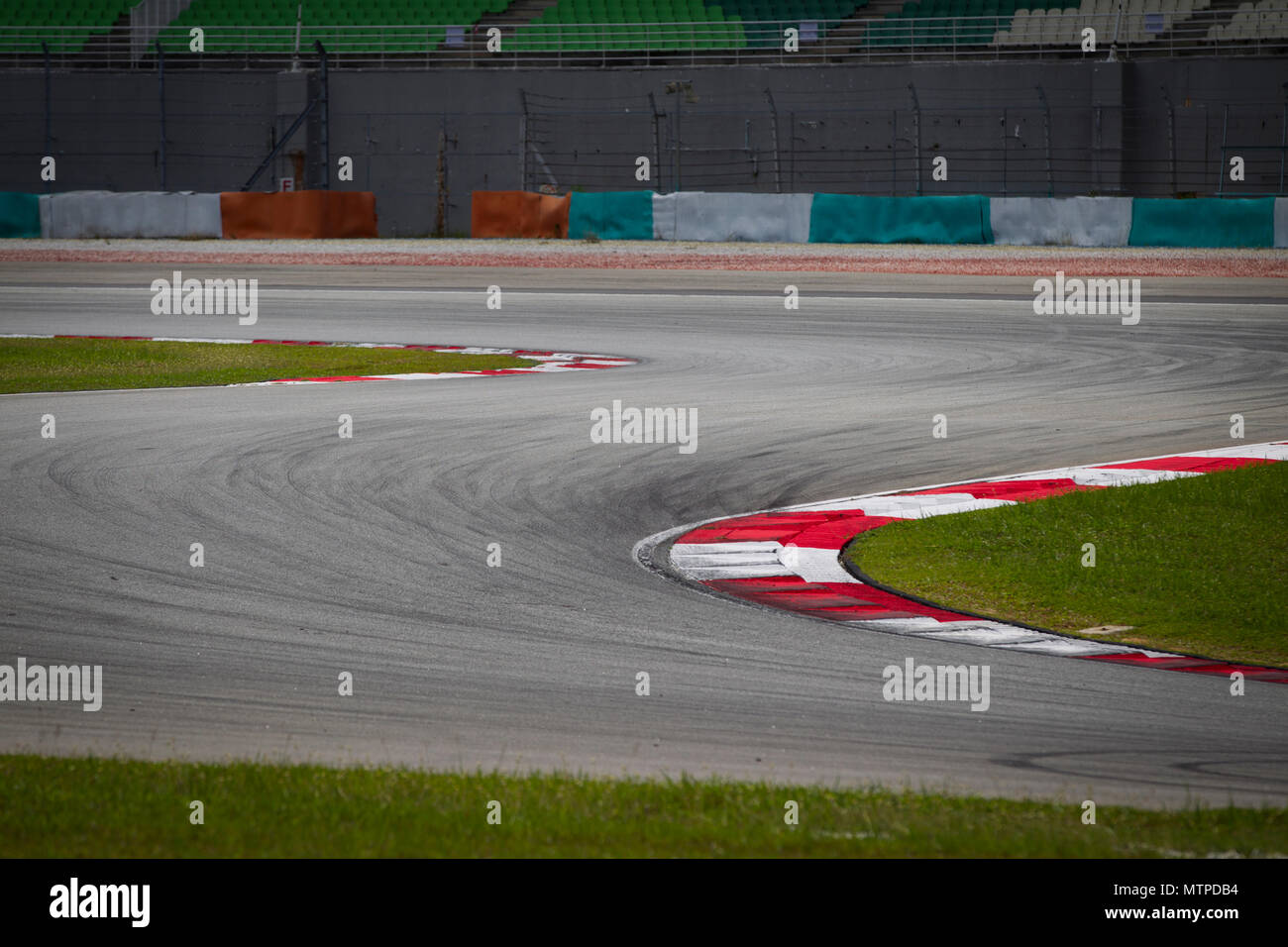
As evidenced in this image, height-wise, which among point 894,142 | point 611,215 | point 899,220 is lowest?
point 899,220

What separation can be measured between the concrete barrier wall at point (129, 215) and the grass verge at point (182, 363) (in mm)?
14634

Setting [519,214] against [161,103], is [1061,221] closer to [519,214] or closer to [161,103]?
[519,214]

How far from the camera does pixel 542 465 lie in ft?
32.3

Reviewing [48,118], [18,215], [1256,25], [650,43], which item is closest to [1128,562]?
[1256,25]

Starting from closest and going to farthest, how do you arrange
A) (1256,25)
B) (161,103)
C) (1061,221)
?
(1061,221), (1256,25), (161,103)

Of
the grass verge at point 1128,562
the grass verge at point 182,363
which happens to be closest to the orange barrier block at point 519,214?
the grass verge at point 182,363

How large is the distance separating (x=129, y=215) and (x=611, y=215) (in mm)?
10483

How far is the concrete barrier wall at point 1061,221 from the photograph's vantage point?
27422 millimetres

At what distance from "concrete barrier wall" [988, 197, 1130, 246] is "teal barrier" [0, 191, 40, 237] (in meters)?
20.1

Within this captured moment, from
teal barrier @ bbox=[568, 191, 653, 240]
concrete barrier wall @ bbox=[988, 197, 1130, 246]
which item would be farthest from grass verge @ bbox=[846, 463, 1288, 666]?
teal barrier @ bbox=[568, 191, 653, 240]

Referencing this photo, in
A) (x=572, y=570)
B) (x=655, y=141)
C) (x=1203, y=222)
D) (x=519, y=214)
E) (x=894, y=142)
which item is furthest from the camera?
(x=655, y=141)

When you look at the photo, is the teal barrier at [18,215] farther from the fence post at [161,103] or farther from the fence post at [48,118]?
the fence post at [161,103]

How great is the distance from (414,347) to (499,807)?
44.7ft

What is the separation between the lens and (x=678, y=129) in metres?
31.8
